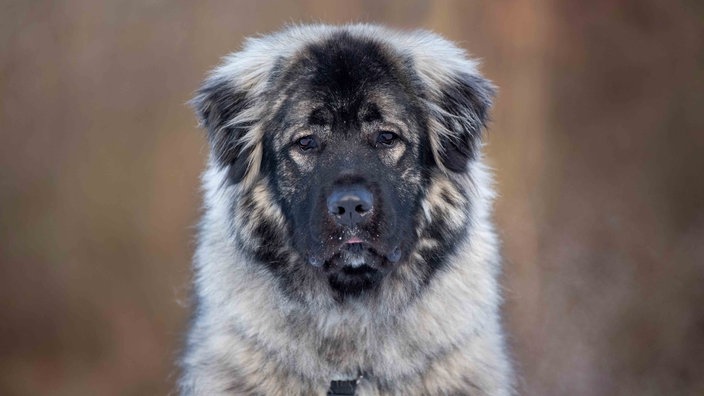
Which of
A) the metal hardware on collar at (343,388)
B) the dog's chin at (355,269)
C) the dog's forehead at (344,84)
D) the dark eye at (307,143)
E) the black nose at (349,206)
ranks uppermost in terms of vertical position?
the dog's forehead at (344,84)

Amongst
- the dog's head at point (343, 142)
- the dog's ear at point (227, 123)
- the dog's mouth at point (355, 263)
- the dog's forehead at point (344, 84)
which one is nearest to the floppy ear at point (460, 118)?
the dog's head at point (343, 142)

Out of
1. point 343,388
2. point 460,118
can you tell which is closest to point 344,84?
point 460,118

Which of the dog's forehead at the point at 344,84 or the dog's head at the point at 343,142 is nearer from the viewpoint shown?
the dog's head at the point at 343,142

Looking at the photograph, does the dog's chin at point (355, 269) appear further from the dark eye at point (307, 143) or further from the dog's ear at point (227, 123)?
the dog's ear at point (227, 123)

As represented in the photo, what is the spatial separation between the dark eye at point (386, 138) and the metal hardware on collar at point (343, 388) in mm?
913

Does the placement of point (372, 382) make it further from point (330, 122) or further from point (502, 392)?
point (330, 122)

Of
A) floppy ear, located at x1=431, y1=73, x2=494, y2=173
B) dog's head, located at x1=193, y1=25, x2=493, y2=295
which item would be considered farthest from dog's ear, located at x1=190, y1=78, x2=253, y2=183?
floppy ear, located at x1=431, y1=73, x2=494, y2=173

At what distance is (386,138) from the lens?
4.65m

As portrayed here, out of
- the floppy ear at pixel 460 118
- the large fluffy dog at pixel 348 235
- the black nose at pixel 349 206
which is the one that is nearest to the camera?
the black nose at pixel 349 206

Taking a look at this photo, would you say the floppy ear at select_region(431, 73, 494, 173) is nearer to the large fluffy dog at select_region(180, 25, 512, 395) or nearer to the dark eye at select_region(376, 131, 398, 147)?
the large fluffy dog at select_region(180, 25, 512, 395)

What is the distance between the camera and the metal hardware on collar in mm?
4602

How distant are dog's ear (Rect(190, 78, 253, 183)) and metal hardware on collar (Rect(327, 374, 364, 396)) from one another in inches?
35.7

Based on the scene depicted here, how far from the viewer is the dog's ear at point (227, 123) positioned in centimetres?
483

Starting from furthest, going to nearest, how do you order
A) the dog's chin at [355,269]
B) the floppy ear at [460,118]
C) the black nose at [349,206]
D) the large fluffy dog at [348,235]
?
the floppy ear at [460,118], the large fluffy dog at [348,235], the dog's chin at [355,269], the black nose at [349,206]
